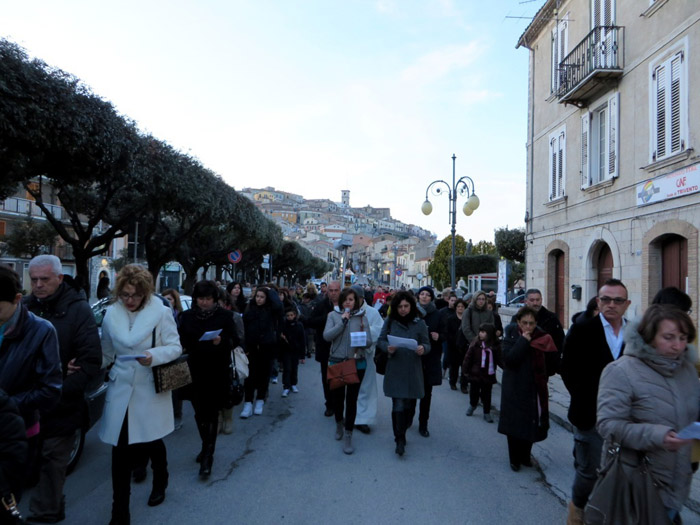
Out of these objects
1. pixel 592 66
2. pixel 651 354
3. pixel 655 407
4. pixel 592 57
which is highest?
pixel 592 57

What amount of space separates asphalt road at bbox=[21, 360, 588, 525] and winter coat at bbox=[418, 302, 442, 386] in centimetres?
69

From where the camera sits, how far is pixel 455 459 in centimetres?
563

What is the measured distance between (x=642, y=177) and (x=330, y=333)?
369 inches

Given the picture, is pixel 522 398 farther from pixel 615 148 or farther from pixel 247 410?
pixel 615 148

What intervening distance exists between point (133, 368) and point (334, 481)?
210 centimetres

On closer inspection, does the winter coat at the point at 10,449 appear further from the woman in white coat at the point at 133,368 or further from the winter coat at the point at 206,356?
the winter coat at the point at 206,356

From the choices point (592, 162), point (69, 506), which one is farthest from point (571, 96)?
point (69, 506)

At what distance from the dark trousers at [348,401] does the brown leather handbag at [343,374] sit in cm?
10

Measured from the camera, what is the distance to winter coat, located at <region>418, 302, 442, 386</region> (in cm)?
658

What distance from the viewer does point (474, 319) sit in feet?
28.1

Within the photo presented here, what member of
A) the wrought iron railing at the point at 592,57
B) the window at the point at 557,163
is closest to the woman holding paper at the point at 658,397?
the wrought iron railing at the point at 592,57

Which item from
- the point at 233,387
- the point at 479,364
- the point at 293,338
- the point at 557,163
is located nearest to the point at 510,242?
the point at 557,163

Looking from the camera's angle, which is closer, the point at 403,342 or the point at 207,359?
the point at 207,359

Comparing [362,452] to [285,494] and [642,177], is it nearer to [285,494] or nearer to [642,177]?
[285,494]
